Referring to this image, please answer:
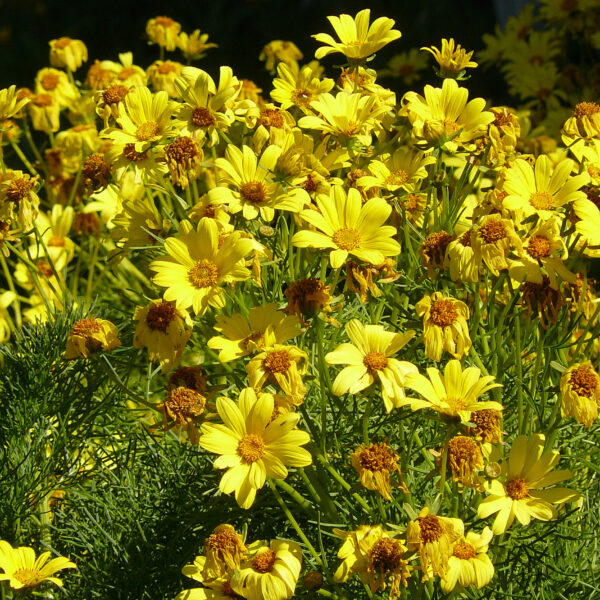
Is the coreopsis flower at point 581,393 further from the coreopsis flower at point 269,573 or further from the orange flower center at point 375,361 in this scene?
the coreopsis flower at point 269,573

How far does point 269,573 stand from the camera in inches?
47.6

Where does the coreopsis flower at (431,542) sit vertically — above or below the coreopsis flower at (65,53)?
below

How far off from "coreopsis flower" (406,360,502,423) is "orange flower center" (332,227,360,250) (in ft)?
0.74

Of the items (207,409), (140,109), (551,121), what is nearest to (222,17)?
(551,121)

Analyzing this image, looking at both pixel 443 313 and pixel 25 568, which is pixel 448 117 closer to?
pixel 443 313

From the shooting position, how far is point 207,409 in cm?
132

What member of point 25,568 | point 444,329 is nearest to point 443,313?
point 444,329

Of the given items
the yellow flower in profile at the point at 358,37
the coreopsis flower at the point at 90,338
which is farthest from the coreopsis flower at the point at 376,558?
the yellow flower in profile at the point at 358,37

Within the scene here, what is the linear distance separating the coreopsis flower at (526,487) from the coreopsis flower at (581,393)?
0.06 meters

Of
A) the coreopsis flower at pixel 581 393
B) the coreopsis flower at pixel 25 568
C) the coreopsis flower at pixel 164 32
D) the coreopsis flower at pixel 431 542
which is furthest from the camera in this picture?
the coreopsis flower at pixel 164 32

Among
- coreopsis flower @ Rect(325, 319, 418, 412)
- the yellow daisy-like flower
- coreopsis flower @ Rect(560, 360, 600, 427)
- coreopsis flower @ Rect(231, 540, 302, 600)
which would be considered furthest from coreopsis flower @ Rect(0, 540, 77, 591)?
coreopsis flower @ Rect(560, 360, 600, 427)

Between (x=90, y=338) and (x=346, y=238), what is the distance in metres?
0.43

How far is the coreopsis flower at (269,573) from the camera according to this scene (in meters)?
1.19

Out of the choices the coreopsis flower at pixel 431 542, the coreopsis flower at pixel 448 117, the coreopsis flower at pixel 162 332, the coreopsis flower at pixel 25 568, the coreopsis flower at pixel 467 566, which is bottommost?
the coreopsis flower at pixel 25 568
